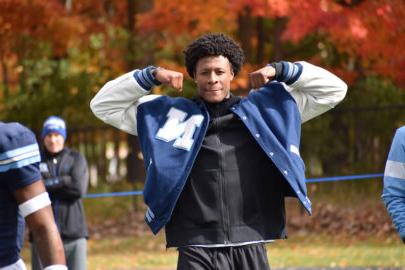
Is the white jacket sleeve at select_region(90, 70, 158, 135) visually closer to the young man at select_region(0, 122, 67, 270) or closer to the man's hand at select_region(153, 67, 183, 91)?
the man's hand at select_region(153, 67, 183, 91)

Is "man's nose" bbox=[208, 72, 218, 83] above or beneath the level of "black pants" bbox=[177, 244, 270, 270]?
above

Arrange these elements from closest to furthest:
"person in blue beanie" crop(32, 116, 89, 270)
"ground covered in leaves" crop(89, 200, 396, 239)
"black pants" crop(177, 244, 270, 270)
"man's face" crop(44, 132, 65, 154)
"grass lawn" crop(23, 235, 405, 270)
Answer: "black pants" crop(177, 244, 270, 270)
"person in blue beanie" crop(32, 116, 89, 270)
"man's face" crop(44, 132, 65, 154)
"grass lawn" crop(23, 235, 405, 270)
"ground covered in leaves" crop(89, 200, 396, 239)

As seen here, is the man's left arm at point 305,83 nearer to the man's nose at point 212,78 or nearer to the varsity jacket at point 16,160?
the man's nose at point 212,78

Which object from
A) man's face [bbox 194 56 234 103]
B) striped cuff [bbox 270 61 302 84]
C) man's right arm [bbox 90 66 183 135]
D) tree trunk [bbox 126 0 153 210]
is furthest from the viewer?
tree trunk [bbox 126 0 153 210]

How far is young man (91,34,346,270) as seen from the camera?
587 centimetres

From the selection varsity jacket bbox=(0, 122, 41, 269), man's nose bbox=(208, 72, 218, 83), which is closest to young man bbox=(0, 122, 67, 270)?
varsity jacket bbox=(0, 122, 41, 269)

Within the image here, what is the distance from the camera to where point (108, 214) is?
19844 millimetres

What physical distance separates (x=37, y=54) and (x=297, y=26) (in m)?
6.27

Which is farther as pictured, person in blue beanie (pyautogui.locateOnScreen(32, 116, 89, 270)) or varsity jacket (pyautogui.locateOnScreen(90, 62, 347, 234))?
person in blue beanie (pyautogui.locateOnScreen(32, 116, 89, 270))

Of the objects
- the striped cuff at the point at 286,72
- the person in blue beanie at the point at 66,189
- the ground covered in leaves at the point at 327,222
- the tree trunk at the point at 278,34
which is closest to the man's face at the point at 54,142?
the person in blue beanie at the point at 66,189

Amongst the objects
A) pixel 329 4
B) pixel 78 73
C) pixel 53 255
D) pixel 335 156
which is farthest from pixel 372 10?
pixel 53 255

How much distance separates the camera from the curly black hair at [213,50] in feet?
20.0

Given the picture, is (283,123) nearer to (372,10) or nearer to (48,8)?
(372,10)

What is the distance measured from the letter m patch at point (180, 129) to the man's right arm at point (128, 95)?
0.69 feet
